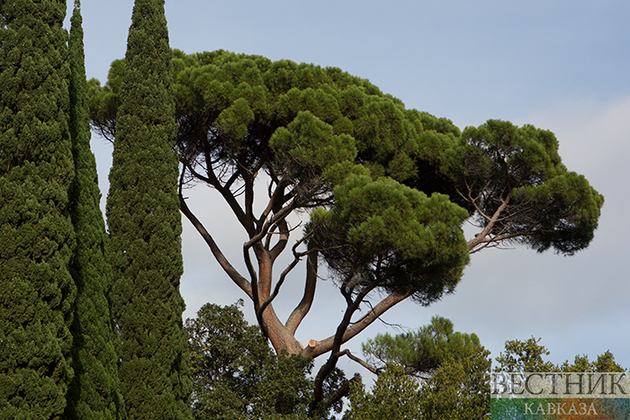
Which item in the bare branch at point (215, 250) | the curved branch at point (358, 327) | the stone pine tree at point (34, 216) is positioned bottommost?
the stone pine tree at point (34, 216)

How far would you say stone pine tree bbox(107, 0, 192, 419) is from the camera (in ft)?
34.5

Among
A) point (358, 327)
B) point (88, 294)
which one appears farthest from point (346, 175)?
point (88, 294)

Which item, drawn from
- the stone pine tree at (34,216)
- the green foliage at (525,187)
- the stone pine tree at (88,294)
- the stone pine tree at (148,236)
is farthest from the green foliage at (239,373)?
the stone pine tree at (34,216)

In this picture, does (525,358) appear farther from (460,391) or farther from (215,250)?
(215,250)

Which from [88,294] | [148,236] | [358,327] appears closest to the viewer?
[88,294]

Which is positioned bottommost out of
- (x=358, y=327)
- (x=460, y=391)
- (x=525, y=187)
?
(x=460, y=391)

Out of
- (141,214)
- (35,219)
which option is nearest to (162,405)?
(141,214)

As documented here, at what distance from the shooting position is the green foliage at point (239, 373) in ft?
43.7

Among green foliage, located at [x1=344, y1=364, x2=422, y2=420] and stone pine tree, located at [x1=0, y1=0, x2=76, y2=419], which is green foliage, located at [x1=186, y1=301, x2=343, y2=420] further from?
stone pine tree, located at [x1=0, y1=0, x2=76, y2=419]

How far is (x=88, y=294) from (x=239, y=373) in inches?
234

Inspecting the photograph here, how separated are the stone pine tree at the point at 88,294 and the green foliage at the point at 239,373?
4352 millimetres

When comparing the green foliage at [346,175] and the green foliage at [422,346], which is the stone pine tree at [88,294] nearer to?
the green foliage at [346,175]

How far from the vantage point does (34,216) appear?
7.33m

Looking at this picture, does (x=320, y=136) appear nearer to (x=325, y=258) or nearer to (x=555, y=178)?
(x=325, y=258)
